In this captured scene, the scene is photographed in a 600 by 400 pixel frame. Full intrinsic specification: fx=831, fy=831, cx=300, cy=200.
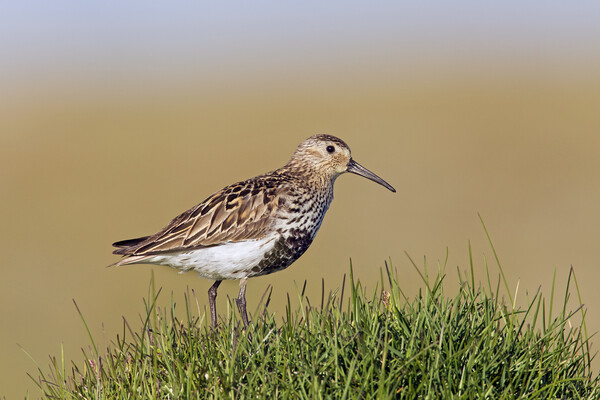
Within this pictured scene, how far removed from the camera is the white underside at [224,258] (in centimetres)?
857

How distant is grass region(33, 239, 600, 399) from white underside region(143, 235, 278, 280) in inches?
78.0

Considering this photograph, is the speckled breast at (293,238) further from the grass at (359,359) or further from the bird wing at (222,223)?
the grass at (359,359)

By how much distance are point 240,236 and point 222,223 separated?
0.29m

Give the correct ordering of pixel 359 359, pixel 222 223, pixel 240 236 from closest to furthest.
A: pixel 359 359, pixel 240 236, pixel 222 223

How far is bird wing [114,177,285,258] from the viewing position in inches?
340

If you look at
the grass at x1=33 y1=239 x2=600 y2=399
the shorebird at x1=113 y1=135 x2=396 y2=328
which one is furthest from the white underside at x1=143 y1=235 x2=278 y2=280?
the grass at x1=33 y1=239 x2=600 y2=399

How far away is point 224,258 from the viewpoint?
8.62 metres

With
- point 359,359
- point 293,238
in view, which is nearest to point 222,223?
point 293,238

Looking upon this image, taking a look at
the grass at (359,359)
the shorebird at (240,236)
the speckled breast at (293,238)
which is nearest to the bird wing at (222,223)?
the shorebird at (240,236)

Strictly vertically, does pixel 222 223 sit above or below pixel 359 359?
above

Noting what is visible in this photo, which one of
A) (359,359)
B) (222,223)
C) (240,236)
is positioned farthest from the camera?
(222,223)

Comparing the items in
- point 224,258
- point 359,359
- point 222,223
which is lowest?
point 359,359

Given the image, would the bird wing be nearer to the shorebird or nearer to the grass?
the shorebird

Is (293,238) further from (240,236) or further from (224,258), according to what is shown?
(224,258)
